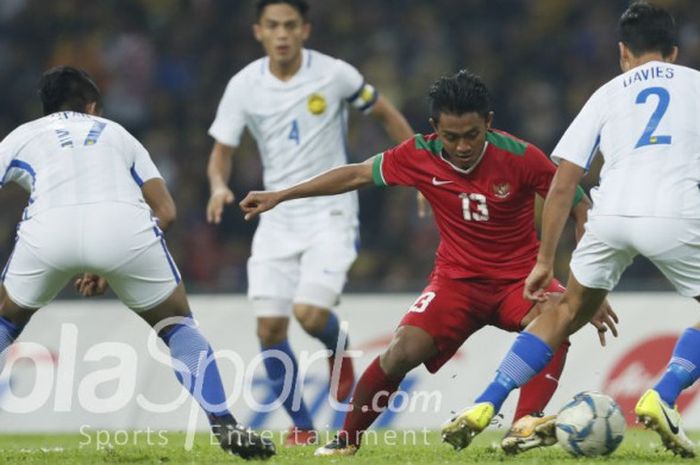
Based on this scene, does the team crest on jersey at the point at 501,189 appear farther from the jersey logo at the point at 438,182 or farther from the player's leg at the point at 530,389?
the player's leg at the point at 530,389

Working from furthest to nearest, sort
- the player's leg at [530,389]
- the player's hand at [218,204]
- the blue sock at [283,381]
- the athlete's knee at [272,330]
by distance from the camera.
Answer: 1. the athlete's knee at [272,330]
2. the blue sock at [283,381]
3. the player's hand at [218,204]
4. the player's leg at [530,389]

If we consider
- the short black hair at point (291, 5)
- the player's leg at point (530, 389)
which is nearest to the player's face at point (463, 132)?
the player's leg at point (530, 389)

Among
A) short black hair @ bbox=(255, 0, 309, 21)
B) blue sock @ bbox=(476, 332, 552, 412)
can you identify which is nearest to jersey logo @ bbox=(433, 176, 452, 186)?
blue sock @ bbox=(476, 332, 552, 412)

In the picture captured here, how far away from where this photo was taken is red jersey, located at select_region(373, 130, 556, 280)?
6855 millimetres

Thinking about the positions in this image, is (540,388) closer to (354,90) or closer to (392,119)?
(392,119)

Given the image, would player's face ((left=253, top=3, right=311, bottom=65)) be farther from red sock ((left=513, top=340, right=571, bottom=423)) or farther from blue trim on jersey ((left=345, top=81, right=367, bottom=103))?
red sock ((left=513, top=340, right=571, bottom=423))

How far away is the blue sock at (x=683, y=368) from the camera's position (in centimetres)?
639

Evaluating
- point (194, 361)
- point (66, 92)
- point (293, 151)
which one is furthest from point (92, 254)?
point (293, 151)

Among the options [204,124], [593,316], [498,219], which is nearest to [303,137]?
[498,219]

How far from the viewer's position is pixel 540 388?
6.94m

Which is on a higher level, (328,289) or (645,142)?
(645,142)

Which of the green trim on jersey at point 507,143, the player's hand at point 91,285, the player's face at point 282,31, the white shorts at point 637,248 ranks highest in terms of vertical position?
the player's face at point 282,31

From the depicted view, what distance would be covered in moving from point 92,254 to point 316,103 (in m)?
2.99

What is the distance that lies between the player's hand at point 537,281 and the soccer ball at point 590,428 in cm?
59
